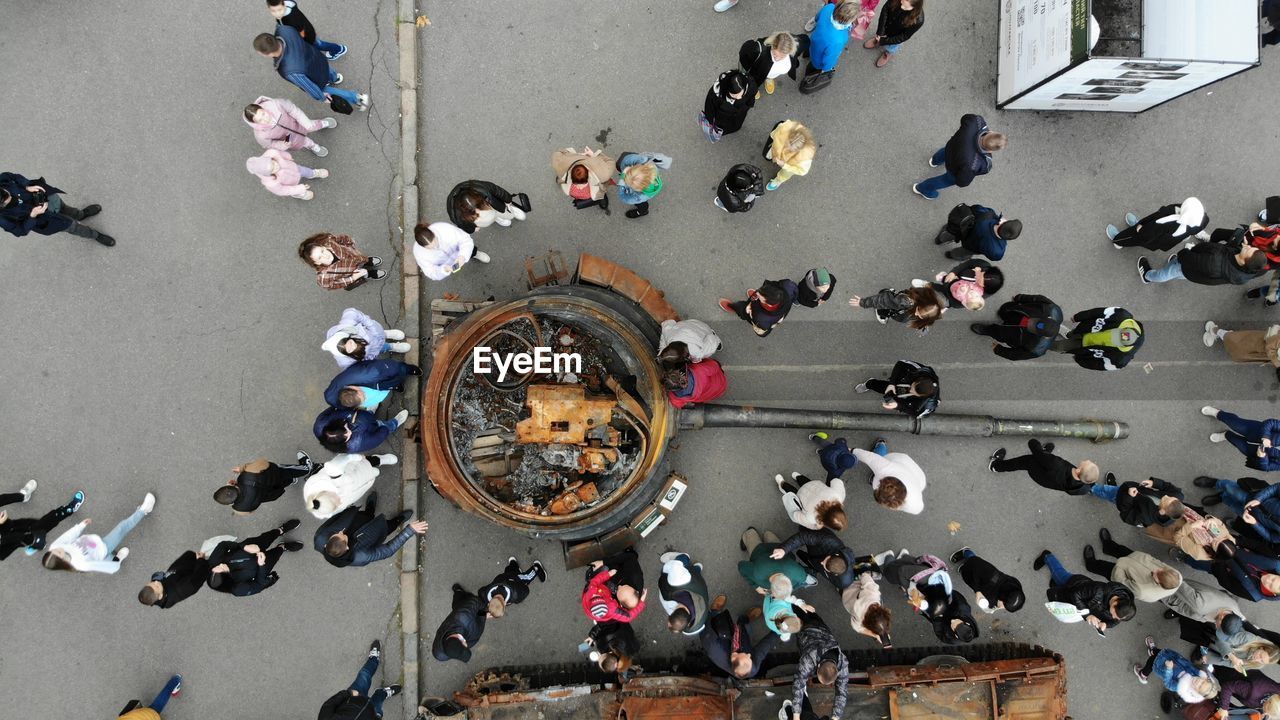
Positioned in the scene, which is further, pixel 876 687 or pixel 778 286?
pixel 876 687

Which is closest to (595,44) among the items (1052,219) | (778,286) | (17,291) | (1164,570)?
(778,286)

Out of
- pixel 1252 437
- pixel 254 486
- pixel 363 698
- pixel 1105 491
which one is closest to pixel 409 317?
pixel 254 486

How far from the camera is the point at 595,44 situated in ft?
29.2

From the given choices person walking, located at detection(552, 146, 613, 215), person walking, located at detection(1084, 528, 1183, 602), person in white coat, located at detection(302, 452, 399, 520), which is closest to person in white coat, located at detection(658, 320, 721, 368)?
person walking, located at detection(552, 146, 613, 215)

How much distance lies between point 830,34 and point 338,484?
8.03m

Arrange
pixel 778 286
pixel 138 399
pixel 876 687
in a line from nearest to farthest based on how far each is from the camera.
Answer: pixel 778 286 → pixel 876 687 → pixel 138 399

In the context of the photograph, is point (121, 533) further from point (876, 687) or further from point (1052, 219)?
point (1052, 219)

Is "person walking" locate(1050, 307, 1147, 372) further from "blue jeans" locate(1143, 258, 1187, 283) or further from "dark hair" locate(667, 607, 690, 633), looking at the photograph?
"dark hair" locate(667, 607, 690, 633)

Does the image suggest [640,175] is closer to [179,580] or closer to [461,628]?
[461,628]

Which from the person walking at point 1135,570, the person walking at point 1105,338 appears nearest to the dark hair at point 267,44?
the person walking at point 1105,338

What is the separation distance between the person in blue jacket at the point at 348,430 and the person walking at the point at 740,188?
5215mm

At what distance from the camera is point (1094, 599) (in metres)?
7.62

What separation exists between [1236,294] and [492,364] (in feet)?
34.8

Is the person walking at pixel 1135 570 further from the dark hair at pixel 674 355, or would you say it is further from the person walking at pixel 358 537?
the person walking at pixel 358 537
